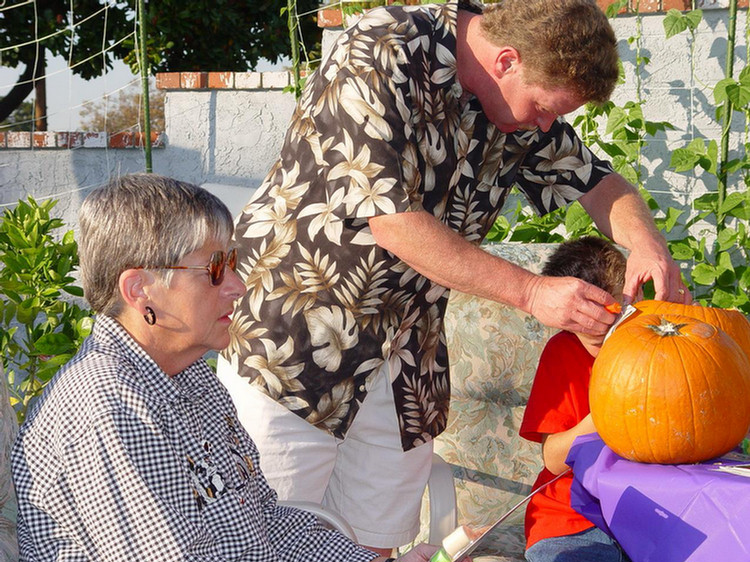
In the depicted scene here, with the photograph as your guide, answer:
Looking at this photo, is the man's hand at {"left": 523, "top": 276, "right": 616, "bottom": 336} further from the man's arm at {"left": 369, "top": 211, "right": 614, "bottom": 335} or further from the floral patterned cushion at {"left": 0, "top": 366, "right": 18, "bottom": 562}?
the floral patterned cushion at {"left": 0, "top": 366, "right": 18, "bottom": 562}

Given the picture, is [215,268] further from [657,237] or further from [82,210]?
[657,237]

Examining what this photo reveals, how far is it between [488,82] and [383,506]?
1.11 meters

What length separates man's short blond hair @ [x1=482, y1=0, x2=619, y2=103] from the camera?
1953 mm

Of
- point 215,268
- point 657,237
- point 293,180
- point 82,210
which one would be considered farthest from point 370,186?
point 657,237

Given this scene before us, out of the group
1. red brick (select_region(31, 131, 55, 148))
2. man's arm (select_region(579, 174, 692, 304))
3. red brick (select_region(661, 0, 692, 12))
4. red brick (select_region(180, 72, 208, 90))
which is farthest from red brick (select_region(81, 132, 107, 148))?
man's arm (select_region(579, 174, 692, 304))

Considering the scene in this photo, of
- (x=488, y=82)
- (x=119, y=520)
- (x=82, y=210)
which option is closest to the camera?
(x=119, y=520)

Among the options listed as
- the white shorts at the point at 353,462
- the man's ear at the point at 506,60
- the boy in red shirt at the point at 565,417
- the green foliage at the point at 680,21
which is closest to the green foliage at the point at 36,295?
the white shorts at the point at 353,462

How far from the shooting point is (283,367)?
2.17m

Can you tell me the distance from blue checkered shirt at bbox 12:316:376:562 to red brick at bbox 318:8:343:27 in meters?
3.46

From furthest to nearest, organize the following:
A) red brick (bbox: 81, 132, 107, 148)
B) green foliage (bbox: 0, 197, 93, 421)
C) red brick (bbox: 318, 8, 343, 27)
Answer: red brick (bbox: 81, 132, 107, 148) → red brick (bbox: 318, 8, 343, 27) → green foliage (bbox: 0, 197, 93, 421)

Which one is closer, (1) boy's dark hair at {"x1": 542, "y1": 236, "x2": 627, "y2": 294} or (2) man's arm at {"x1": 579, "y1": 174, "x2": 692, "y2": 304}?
(2) man's arm at {"x1": 579, "y1": 174, "x2": 692, "y2": 304}

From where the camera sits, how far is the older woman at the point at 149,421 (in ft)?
4.42

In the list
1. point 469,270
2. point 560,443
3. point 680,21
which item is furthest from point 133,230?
point 680,21

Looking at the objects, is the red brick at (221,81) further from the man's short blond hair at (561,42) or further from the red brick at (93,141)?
the man's short blond hair at (561,42)
